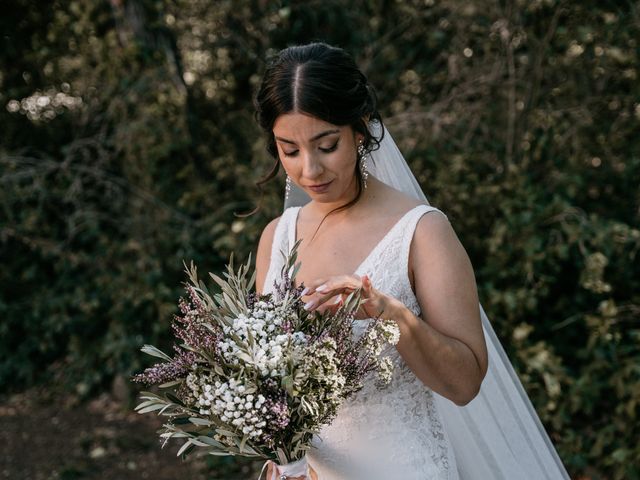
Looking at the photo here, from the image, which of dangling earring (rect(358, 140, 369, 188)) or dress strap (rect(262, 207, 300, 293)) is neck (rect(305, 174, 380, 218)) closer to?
dangling earring (rect(358, 140, 369, 188))

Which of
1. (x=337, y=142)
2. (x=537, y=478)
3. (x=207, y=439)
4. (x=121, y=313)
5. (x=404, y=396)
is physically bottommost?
(x=121, y=313)

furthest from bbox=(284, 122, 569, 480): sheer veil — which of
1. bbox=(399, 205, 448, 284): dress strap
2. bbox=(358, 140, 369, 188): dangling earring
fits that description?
bbox=(399, 205, 448, 284): dress strap

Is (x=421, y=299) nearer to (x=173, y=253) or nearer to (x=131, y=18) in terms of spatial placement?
(x=173, y=253)

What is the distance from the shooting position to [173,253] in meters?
5.04

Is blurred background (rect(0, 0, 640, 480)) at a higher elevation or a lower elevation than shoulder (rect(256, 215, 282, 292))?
lower

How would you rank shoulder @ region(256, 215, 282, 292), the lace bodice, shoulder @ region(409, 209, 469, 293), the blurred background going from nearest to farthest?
1. shoulder @ region(409, 209, 469, 293)
2. the lace bodice
3. shoulder @ region(256, 215, 282, 292)
4. the blurred background

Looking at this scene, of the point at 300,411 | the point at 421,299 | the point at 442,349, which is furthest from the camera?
the point at 421,299

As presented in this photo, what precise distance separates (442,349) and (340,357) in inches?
12.7

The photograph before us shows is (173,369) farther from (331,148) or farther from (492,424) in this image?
(492,424)

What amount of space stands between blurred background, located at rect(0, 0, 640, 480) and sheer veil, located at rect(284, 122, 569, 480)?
1357 mm

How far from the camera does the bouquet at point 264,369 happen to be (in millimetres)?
1418

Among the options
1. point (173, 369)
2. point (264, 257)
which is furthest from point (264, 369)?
point (264, 257)

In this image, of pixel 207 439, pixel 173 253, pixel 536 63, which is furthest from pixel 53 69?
pixel 207 439

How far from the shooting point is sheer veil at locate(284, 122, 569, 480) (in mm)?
2355
